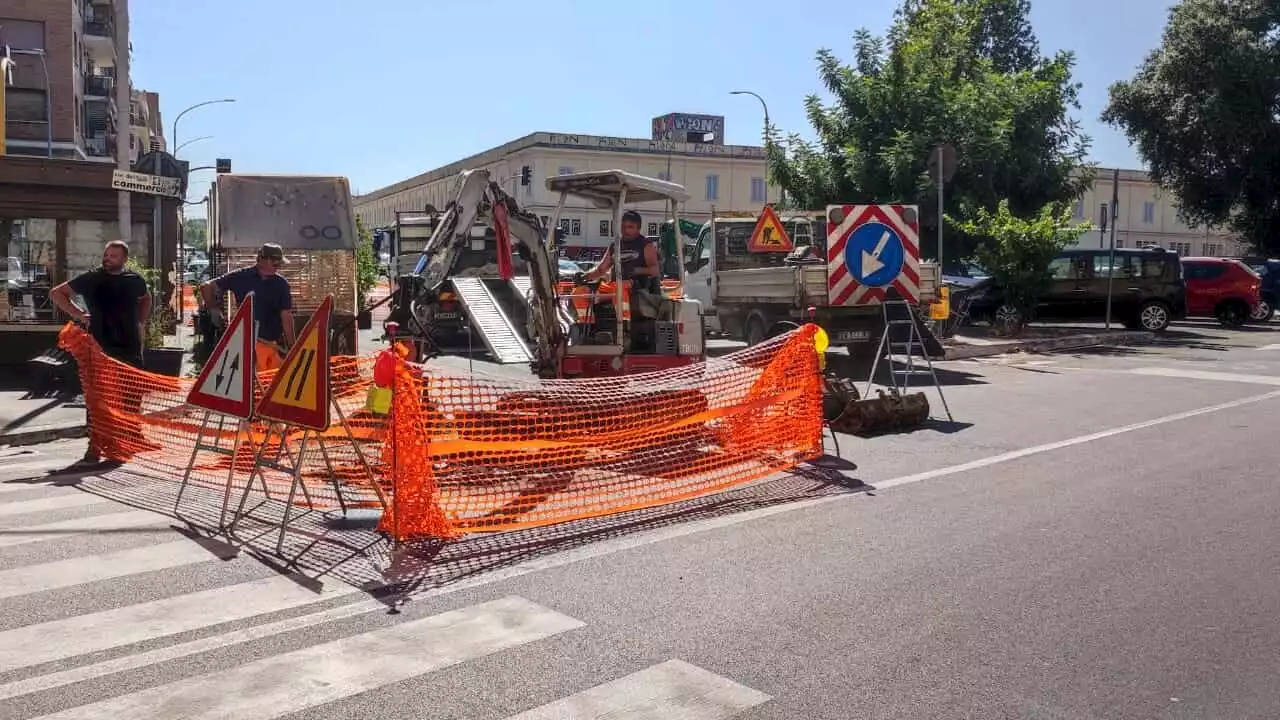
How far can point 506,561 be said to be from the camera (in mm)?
6023

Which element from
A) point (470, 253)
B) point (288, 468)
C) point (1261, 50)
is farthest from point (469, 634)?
point (1261, 50)

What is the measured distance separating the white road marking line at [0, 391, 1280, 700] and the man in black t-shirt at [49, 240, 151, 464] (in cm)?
489

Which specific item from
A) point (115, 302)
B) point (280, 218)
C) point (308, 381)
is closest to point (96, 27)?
point (280, 218)

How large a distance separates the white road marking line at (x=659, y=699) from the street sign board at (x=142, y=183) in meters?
11.9

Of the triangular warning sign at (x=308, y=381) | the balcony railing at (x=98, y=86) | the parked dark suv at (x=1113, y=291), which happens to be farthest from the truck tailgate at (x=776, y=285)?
the balcony railing at (x=98, y=86)

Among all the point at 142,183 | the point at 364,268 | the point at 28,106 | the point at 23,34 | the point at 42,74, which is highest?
the point at 23,34

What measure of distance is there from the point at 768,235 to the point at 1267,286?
20456mm

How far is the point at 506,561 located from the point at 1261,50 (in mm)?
39281

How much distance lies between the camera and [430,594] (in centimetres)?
543

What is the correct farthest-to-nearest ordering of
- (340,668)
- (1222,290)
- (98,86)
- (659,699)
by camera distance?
(98,86) → (1222,290) → (340,668) → (659,699)

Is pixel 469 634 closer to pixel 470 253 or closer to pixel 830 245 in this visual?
pixel 830 245

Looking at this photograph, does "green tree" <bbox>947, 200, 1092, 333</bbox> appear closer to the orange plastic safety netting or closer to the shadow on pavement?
the orange plastic safety netting

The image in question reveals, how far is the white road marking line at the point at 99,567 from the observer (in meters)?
5.59

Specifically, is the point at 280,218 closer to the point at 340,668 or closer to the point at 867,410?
the point at 867,410
